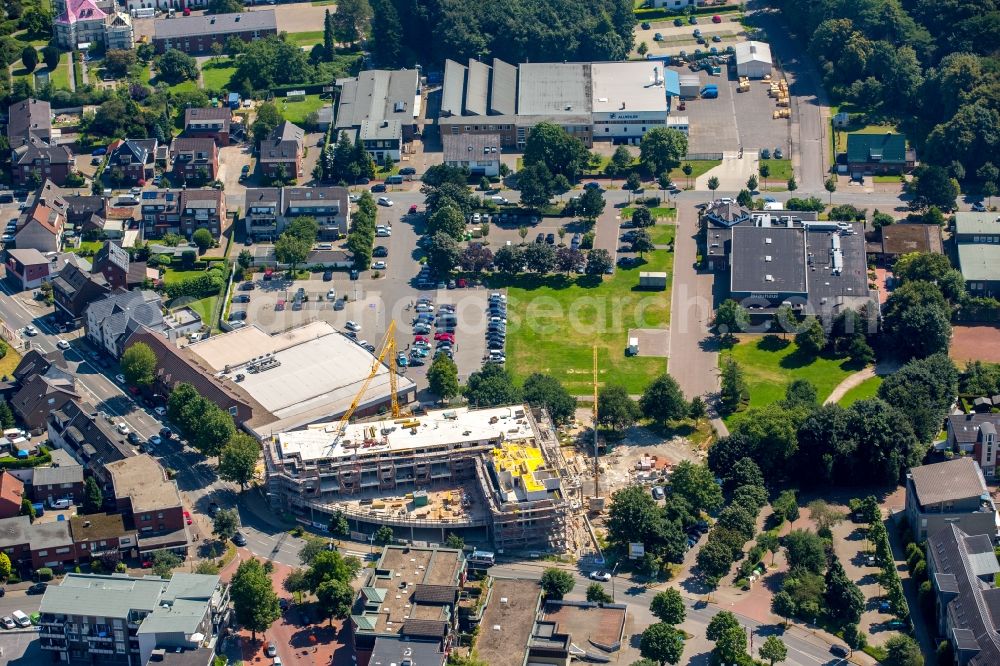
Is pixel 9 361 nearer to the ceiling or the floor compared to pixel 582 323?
nearer to the floor

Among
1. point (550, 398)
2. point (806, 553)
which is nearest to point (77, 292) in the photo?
point (550, 398)

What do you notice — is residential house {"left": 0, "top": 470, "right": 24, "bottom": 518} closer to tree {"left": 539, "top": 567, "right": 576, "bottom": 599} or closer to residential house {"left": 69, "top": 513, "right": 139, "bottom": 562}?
residential house {"left": 69, "top": 513, "right": 139, "bottom": 562}

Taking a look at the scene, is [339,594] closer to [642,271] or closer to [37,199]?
[642,271]

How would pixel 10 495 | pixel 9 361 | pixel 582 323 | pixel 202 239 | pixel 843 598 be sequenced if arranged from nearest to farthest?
1. pixel 843 598
2. pixel 10 495
3. pixel 9 361
4. pixel 582 323
5. pixel 202 239

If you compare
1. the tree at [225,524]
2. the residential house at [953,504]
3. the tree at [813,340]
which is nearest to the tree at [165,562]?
the tree at [225,524]

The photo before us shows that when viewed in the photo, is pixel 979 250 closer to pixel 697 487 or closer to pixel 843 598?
pixel 697 487

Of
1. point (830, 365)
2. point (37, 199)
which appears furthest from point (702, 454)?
point (37, 199)

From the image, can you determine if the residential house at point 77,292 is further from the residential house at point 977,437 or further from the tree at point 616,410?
the residential house at point 977,437
